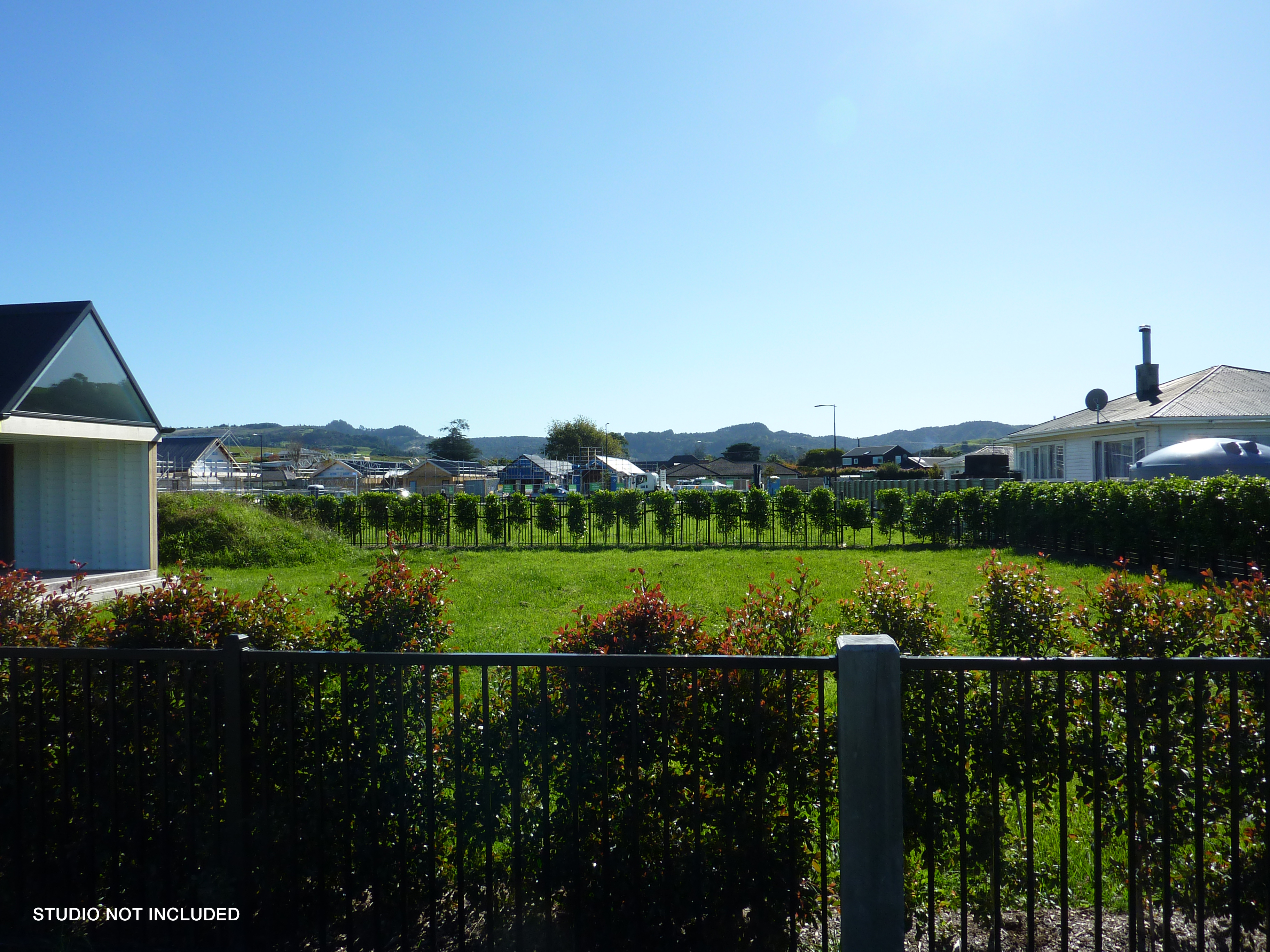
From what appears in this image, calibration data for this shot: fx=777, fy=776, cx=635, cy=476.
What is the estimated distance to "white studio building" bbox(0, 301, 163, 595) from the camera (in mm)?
11609

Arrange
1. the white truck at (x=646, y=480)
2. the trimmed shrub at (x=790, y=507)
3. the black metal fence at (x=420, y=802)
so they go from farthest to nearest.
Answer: the white truck at (x=646, y=480) < the trimmed shrub at (x=790, y=507) < the black metal fence at (x=420, y=802)

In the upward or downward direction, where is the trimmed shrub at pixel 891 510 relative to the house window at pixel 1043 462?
downward

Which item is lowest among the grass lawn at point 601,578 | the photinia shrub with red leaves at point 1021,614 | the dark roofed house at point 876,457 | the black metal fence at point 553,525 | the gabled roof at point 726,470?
the grass lawn at point 601,578

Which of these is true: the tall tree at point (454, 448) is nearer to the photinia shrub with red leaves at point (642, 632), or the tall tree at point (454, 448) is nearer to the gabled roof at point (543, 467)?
the gabled roof at point (543, 467)

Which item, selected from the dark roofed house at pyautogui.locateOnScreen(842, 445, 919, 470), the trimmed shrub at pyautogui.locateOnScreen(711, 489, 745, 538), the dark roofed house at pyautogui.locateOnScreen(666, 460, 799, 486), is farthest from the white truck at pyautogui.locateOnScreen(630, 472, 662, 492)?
the trimmed shrub at pyautogui.locateOnScreen(711, 489, 745, 538)

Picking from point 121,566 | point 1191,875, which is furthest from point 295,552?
point 1191,875

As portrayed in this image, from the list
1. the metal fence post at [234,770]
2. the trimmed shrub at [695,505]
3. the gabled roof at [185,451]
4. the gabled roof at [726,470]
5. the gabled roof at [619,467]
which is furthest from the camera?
the gabled roof at [726,470]

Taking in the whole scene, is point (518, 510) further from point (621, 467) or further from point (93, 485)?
point (621, 467)

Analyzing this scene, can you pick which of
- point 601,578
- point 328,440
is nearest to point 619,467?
point 601,578

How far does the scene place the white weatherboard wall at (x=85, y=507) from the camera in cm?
1255

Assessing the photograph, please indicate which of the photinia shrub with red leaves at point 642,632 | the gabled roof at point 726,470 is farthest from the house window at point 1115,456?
the gabled roof at point 726,470

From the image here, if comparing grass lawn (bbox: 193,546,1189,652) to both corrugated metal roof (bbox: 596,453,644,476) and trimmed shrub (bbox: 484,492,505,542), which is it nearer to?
trimmed shrub (bbox: 484,492,505,542)

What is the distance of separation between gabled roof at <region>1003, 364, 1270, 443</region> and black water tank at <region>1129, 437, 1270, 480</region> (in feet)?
11.3

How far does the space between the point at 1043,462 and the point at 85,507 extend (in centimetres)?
2890
